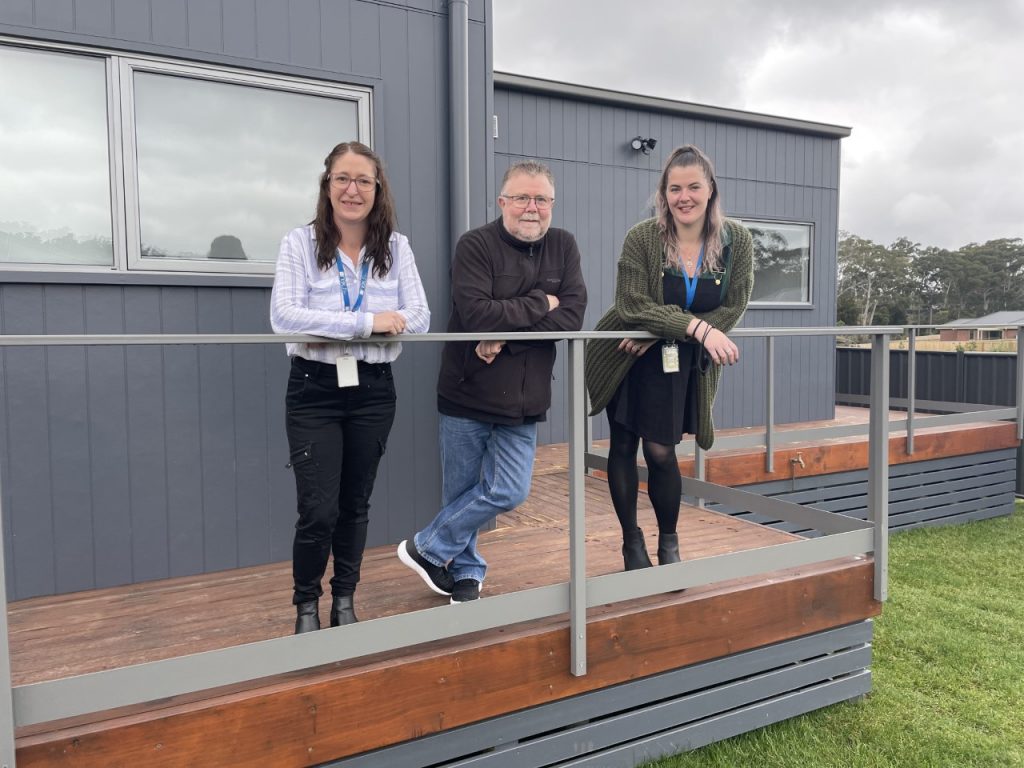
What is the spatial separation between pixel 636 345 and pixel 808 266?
6173 millimetres

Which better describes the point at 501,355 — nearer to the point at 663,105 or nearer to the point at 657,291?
the point at 657,291

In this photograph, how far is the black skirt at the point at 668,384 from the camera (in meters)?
2.53

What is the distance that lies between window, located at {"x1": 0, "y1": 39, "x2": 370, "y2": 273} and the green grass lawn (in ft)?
8.98

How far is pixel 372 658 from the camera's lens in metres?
2.15

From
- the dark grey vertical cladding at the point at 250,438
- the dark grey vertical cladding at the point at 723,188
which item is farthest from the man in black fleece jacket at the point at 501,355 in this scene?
the dark grey vertical cladding at the point at 723,188

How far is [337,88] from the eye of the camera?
11.0ft

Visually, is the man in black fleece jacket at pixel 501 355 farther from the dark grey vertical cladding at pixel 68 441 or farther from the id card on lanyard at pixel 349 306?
the dark grey vertical cladding at pixel 68 441

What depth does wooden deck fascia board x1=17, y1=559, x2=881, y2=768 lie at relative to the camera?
1817 millimetres

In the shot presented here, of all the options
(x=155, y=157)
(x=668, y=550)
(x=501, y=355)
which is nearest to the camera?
(x=501, y=355)

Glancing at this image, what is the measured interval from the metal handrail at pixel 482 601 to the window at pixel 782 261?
4946mm

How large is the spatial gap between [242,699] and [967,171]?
11453cm

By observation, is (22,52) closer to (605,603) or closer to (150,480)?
(150,480)

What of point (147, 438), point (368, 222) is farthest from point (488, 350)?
point (147, 438)

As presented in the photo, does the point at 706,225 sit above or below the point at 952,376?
above
